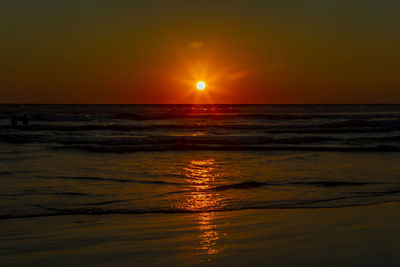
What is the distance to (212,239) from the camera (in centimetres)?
523

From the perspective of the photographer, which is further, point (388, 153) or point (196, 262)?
point (388, 153)

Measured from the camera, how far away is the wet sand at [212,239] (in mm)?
4519

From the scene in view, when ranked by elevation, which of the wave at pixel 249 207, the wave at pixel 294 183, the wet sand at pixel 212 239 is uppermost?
the wave at pixel 294 183

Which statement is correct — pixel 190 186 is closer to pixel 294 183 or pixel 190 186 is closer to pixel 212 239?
pixel 294 183

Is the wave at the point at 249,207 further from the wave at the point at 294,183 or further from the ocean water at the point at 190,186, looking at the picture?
the wave at the point at 294,183

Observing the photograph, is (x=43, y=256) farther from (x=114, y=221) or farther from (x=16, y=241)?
(x=114, y=221)

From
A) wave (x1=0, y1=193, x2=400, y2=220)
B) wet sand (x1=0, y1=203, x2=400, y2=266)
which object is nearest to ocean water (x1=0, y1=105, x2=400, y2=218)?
wave (x1=0, y1=193, x2=400, y2=220)

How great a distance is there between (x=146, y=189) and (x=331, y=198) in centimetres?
321

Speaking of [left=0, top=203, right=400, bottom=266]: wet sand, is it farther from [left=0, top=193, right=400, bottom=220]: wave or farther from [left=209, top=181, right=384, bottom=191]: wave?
[left=209, top=181, right=384, bottom=191]: wave

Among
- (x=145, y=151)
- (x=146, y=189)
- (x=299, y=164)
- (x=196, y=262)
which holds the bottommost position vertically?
(x=196, y=262)

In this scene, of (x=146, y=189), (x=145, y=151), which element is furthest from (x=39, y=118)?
(x=146, y=189)

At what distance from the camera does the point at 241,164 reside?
41.8 ft

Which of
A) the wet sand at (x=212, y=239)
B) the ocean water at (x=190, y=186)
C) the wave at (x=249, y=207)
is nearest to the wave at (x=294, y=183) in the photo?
the ocean water at (x=190, y=186)

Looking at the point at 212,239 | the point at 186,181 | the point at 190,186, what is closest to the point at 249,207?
the point at 212,239
